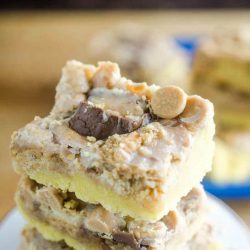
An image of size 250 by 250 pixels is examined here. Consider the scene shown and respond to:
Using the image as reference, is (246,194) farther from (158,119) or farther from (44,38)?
(44,38)

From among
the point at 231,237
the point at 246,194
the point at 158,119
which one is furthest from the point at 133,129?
the point at 246,194

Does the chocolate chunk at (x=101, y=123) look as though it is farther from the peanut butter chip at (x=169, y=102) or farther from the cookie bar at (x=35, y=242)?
the cookie bar at (x=35, y=242)

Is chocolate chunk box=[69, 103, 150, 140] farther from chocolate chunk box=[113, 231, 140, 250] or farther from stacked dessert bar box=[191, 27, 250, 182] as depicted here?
stacked dessert bar box=[191, 27, 250, 182]

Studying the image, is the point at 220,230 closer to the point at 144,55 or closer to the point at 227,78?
the point at 227,78

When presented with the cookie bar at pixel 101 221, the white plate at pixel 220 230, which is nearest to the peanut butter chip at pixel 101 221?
the cookie bar at pixel 101 221

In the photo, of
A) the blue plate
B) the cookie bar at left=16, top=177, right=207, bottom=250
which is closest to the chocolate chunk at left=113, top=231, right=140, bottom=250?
the cookie bar at left=16, top=177, right=207, bottom=250

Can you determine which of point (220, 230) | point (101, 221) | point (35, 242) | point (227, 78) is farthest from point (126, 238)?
point (227, 78)
